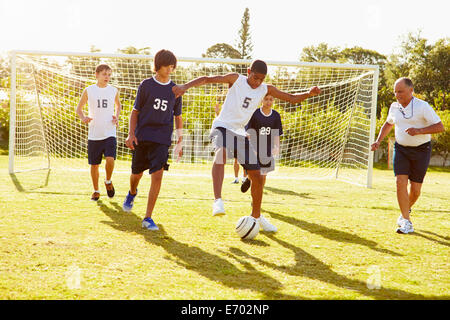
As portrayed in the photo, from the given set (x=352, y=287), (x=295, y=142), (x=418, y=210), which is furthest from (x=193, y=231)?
(x=295, y=142)

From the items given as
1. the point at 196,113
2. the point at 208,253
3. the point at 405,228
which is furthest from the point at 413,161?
the point at 196,113

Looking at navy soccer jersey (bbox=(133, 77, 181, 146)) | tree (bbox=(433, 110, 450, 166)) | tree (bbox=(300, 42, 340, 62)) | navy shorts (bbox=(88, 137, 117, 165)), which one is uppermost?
tree (bbox=(300, 42, 340, 62))

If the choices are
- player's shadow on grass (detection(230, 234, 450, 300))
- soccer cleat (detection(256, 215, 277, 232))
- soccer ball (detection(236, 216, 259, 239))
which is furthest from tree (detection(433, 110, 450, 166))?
player's shadow on grass (detection(230, 234, 450, 300))

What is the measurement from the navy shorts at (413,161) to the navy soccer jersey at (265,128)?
1.83 meters

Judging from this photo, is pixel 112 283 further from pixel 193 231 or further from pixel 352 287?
pixel 193 231

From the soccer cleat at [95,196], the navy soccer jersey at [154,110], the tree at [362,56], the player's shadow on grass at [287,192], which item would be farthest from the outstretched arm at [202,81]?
the tree at [362,56]

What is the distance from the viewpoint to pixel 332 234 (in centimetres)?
510

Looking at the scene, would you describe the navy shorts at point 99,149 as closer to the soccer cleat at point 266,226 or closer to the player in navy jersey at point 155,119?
the player in navy jersey at point 155,119

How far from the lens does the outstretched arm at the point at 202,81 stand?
4.68 m

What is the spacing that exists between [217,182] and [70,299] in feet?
7.66

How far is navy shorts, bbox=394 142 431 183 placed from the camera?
5.44 meters

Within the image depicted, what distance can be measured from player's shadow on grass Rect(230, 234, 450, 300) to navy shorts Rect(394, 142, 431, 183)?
2.06 m

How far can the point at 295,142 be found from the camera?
15484 millimetres

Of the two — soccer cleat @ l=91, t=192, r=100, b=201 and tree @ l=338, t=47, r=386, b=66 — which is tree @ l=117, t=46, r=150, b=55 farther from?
soccer cleat @ l=91, t=192, r=100, b=201
